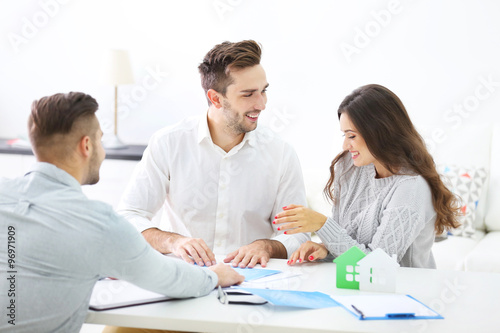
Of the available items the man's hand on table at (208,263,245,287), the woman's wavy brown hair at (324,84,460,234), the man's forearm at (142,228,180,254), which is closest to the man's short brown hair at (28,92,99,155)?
the man's hand on table at (208,263,245,287)

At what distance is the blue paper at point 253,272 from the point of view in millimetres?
1684

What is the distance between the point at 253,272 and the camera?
173cm

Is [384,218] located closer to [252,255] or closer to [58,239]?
[252,255]

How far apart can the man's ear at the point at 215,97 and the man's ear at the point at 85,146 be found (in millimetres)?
931

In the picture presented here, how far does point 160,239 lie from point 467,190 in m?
1.89

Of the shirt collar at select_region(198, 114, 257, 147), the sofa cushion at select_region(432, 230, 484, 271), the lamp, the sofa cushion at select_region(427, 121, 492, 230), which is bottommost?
the sofa cushion at select_region(432, 230, 484, 271)

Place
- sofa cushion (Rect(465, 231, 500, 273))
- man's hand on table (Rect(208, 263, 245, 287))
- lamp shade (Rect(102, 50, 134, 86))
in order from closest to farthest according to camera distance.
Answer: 1. man's hand on table (Rect(208, 263, 245, 287))
2. sofa cushion (Rect(465, 231, 500, 273))
3. lamp shade (Rect(102, 50, 134, 86))

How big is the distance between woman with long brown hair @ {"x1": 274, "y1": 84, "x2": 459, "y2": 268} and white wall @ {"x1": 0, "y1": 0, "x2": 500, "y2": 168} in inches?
57.5

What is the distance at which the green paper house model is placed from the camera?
1604mm

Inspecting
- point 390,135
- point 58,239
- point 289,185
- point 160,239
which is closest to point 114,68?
point 289,185

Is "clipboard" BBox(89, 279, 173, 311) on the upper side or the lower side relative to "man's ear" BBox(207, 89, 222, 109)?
lower

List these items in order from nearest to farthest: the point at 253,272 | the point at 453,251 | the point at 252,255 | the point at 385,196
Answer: the point at 253,272, the point at 252,255, the point at 385,196, the point at 453,251

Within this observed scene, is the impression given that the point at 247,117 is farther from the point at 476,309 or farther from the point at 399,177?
the point at 476,309

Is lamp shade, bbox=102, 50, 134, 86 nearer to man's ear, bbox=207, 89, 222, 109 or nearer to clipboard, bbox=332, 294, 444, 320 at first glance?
man's ear, bbox=207, 89, 222, 109
